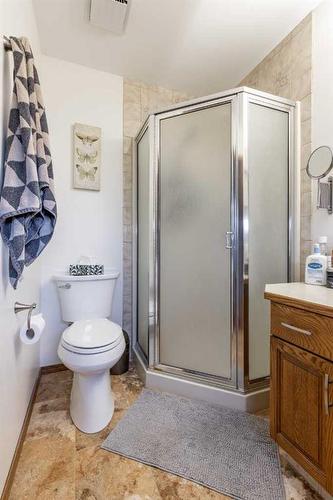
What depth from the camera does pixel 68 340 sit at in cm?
139

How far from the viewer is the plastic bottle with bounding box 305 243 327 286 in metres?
1.33

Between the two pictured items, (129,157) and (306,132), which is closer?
(306,132)

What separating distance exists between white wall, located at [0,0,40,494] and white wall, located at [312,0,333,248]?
1597 millimetres

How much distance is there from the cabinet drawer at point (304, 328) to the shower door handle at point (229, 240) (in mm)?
477

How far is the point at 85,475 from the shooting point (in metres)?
1.10

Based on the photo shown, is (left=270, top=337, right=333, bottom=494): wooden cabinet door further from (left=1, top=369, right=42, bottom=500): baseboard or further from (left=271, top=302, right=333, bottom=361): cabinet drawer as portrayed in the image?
(left=1, top=369, right=42, bottom=500): baseboard

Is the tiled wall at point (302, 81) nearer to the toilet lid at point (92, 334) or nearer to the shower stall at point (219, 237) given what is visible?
the shower stall at point (219, 237)

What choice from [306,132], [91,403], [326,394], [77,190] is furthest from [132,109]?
[326,394]

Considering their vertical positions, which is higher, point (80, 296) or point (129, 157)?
point (129, 157)

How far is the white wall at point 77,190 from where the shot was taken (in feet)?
6.45

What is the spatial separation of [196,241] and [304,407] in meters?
1.01

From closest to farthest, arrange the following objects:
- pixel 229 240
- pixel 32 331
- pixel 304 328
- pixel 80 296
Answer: pixel 304 328 → pixel 32 331 → pixel 229 240 → pixel 80 296

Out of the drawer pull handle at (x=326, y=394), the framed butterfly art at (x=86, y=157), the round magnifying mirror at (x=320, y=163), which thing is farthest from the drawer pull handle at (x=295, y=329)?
the framed butterfly art at (x=86, y=157)

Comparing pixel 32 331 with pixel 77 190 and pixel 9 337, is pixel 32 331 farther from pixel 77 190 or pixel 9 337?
pixel 77 190
